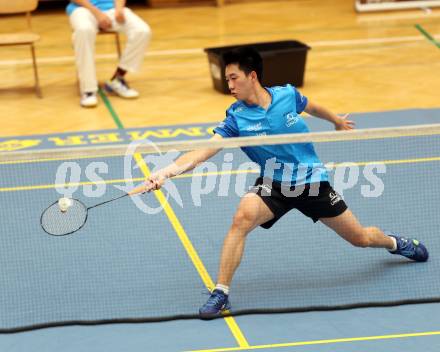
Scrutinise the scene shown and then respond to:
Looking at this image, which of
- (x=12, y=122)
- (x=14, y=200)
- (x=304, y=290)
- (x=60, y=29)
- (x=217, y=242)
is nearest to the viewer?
(x=304, y=290)

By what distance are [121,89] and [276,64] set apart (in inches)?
75.7

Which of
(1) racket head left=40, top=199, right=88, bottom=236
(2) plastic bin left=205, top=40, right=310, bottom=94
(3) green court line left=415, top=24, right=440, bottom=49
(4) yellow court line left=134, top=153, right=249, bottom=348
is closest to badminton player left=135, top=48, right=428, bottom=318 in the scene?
(4) yellow court line left=134, top=153, right=249, bottom=348

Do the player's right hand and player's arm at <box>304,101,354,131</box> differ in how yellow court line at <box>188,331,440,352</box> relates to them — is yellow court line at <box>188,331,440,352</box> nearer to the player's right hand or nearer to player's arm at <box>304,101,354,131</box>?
the player's right hand

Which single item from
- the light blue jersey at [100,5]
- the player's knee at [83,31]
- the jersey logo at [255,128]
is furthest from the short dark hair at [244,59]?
the light blue jersey at [100,5]

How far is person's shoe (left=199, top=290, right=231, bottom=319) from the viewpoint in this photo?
6902mm

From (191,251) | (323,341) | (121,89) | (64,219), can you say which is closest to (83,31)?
(121,89)

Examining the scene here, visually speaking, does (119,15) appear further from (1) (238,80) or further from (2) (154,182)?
(2) (154,182)

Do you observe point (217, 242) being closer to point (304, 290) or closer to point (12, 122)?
point (304, 290)

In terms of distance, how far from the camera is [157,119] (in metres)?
11.5

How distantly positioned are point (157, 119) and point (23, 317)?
4.90m

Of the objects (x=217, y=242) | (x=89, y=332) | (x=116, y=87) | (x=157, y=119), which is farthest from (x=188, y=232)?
(x=116, y=87)

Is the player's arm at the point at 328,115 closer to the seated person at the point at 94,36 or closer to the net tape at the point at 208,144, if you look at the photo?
the net tape at the point at 208,144

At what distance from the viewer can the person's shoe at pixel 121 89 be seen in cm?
1226

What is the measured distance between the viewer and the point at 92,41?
11.8 m
